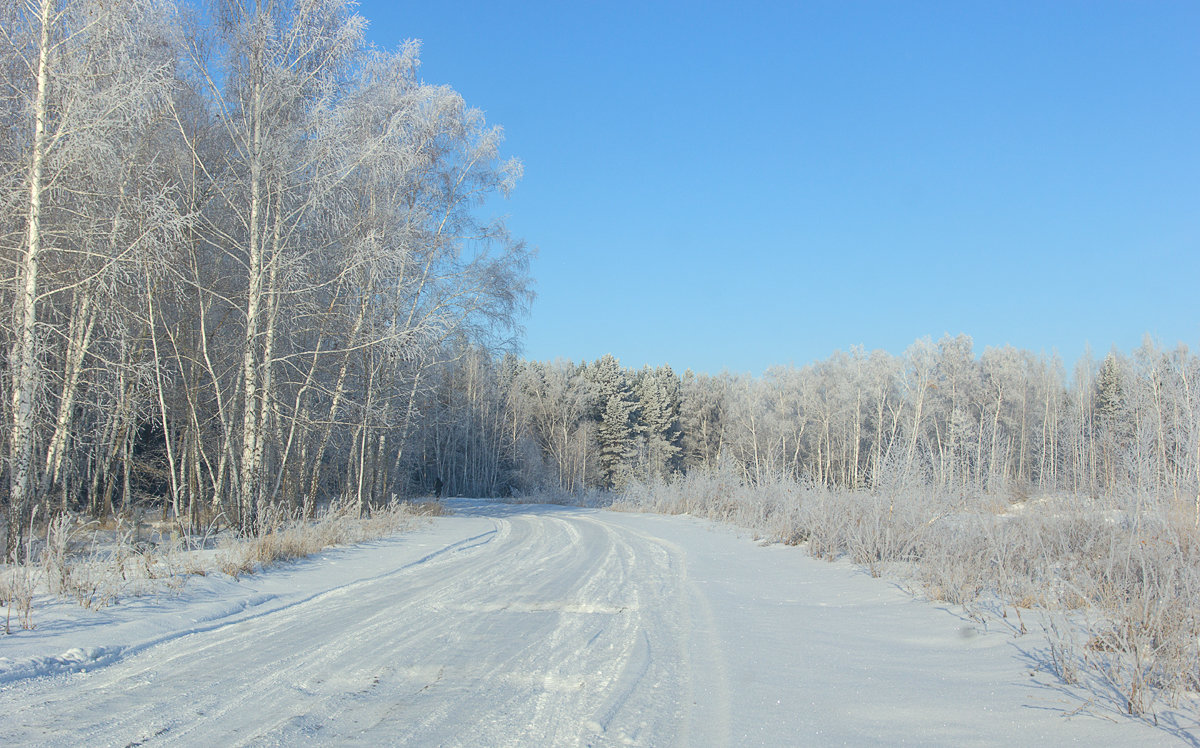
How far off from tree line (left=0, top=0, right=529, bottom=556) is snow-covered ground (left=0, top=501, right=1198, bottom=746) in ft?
17.2

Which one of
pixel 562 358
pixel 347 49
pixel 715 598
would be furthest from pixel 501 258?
pixel 562 358

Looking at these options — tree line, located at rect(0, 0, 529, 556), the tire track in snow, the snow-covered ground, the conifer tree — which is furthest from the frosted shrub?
the conifer tree

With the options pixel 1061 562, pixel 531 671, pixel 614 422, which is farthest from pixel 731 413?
pixel 531 671

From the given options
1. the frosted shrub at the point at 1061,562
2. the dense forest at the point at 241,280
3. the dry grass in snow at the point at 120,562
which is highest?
the dense forest at the point at 241,280

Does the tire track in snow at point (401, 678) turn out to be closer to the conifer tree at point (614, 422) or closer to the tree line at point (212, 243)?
the tree line at point (212, 243)

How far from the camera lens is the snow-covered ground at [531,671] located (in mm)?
3377

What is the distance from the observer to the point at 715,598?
7.31 metres

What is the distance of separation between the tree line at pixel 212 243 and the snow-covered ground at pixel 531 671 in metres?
5.23

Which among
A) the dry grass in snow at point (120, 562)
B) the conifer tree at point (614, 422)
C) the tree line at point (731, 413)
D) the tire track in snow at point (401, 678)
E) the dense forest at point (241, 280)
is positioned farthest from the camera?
the conifer tree at point (614, 422)

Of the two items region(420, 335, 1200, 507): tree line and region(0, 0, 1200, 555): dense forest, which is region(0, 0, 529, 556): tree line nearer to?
region(0, 0, 1200, 555): dense forest

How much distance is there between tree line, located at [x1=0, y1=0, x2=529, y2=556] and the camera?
30.7 feet

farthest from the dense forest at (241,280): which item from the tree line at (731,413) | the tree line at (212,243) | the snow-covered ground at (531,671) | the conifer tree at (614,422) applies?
the conifer tree at (614,422)

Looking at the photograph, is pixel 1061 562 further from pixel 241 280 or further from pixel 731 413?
pixel 731 413

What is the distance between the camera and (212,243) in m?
12.0
